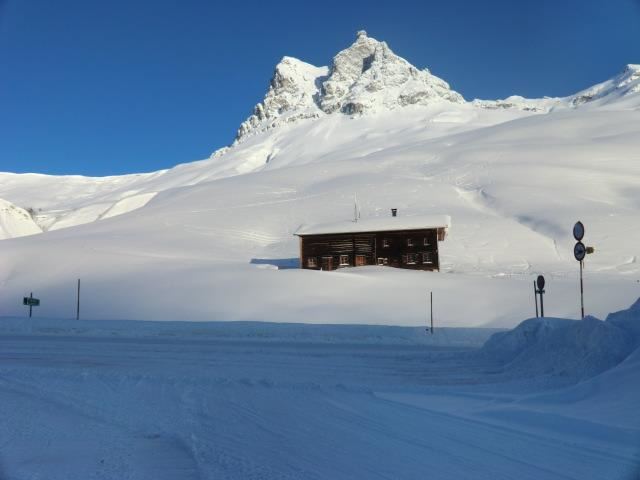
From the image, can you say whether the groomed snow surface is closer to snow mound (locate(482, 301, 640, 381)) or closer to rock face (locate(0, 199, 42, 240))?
snow mound (locate(482, 301, 640, 381))

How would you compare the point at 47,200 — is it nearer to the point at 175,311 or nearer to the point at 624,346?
the point at 175,311

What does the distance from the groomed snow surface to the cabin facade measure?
2872cm

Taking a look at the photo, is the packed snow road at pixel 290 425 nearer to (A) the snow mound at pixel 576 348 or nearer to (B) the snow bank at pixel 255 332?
(A) the snow mound at pixel 576 348

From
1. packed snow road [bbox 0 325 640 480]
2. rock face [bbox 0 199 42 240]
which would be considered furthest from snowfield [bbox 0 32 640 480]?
rock face [bbox 0 199 42 240]

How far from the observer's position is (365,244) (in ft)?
138

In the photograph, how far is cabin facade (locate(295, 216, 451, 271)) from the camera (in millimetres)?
41344

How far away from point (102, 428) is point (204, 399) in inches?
62.9

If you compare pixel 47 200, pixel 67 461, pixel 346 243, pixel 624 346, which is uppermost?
pixel 47 200

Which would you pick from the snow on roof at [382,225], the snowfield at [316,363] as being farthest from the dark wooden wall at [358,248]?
the snowfield at [316,363]

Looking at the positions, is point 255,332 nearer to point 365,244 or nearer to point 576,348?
point 576,348

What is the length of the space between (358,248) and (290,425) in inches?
1409

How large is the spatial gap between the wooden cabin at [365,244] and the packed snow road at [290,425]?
99.4 feet

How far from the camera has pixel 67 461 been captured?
18.3ft

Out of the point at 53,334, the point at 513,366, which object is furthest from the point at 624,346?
the point at 53,334
